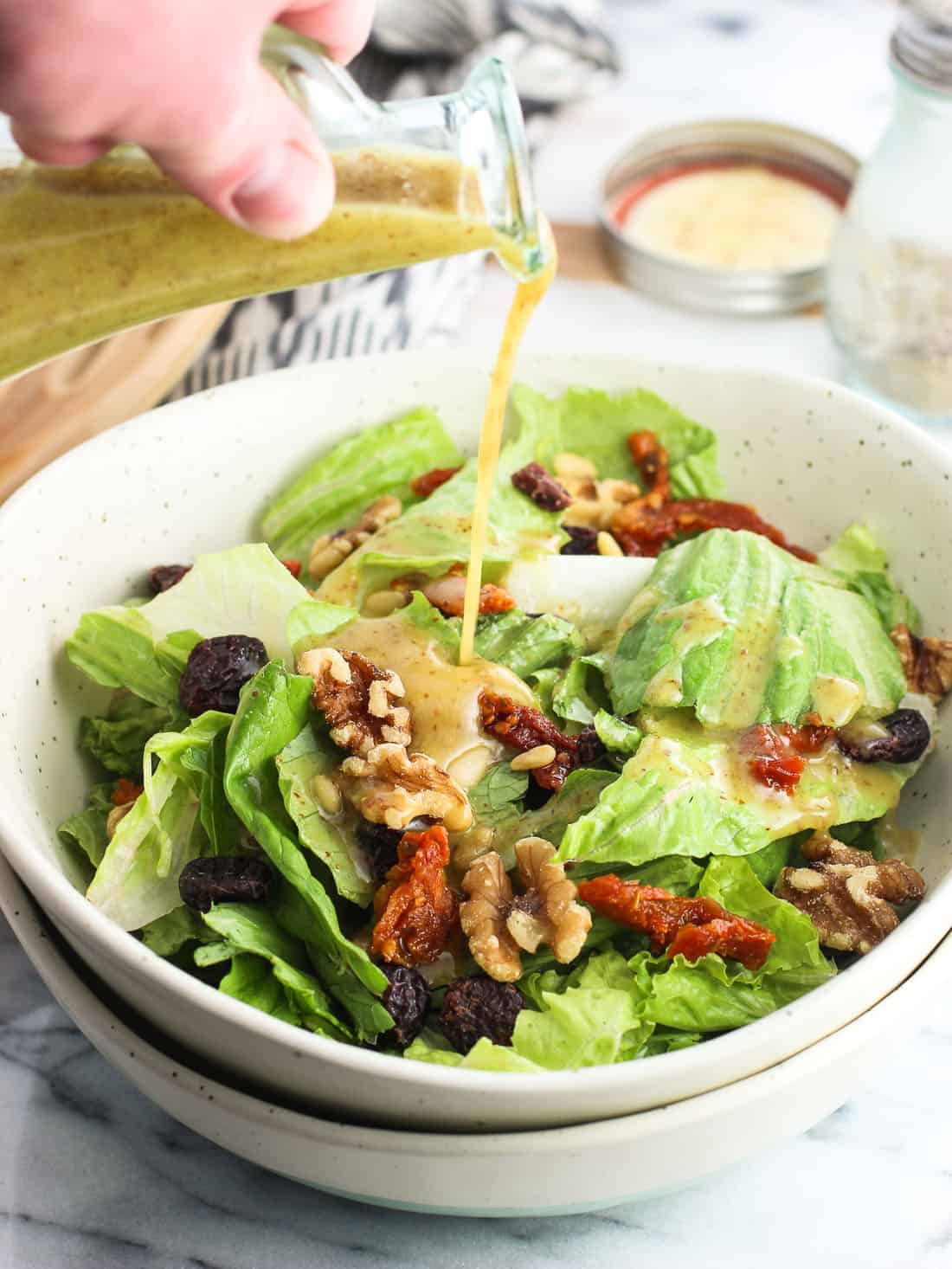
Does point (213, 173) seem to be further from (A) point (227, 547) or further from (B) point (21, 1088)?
(B) point (21, 1088)

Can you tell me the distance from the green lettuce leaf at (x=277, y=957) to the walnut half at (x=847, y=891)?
0.64 m

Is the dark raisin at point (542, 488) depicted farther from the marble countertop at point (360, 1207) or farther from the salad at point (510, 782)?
the marble countertop at point (360, 1207)

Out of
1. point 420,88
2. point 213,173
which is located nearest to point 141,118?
point 213,173

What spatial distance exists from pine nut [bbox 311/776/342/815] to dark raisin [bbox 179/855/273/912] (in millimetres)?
113

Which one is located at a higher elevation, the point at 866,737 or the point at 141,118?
the point at 141,118

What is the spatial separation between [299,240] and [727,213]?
8.24 ft

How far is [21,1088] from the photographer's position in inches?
82.7

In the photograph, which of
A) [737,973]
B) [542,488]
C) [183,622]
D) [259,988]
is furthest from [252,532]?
[737,973]

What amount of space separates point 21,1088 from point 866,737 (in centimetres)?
134

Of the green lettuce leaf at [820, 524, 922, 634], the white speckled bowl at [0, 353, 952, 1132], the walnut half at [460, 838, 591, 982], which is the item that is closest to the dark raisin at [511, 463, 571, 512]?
the white speckled bowl at [0, 353, 952, 1132]

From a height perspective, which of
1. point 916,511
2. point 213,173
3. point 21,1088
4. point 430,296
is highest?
point 213,173

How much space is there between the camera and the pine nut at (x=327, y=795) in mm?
1919

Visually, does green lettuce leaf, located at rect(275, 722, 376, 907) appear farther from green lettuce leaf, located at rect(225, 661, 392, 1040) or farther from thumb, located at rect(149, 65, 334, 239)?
thumb, located at rect(149, 65, 334, 239)

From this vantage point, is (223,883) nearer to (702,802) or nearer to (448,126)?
(702,802)
